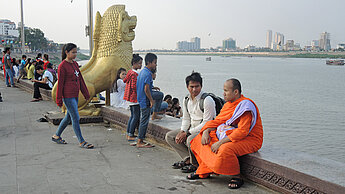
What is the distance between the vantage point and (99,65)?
6.62 metres

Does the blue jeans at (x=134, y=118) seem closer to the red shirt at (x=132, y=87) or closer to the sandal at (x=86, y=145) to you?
the red shirt at (x=132, y=87)

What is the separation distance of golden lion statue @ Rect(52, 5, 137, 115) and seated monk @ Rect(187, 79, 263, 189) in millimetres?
3315

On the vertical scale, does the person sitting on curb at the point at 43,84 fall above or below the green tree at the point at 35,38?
below

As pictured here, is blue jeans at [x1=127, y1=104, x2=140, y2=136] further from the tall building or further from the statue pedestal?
the tall building

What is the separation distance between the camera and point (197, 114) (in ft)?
13.3

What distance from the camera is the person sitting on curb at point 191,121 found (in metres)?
3.91

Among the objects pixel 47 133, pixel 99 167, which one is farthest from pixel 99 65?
pixel 99 167

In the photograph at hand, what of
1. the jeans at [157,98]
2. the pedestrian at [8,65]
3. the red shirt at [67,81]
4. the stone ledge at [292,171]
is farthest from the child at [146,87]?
the pedestrian at [8,65]

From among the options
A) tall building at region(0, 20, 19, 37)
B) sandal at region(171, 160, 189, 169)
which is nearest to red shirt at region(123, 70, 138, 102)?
sandal at region(171, 160, 189, 169)

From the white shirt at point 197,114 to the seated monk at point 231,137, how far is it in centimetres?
16

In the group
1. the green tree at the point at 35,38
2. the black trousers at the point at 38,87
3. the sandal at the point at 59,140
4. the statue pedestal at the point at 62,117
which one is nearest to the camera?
the sandal at the point at 59,140

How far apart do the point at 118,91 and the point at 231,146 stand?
146 inches

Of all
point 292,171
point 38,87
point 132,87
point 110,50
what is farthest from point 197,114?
point 38,87

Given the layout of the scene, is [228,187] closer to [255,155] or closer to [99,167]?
[255,155]
